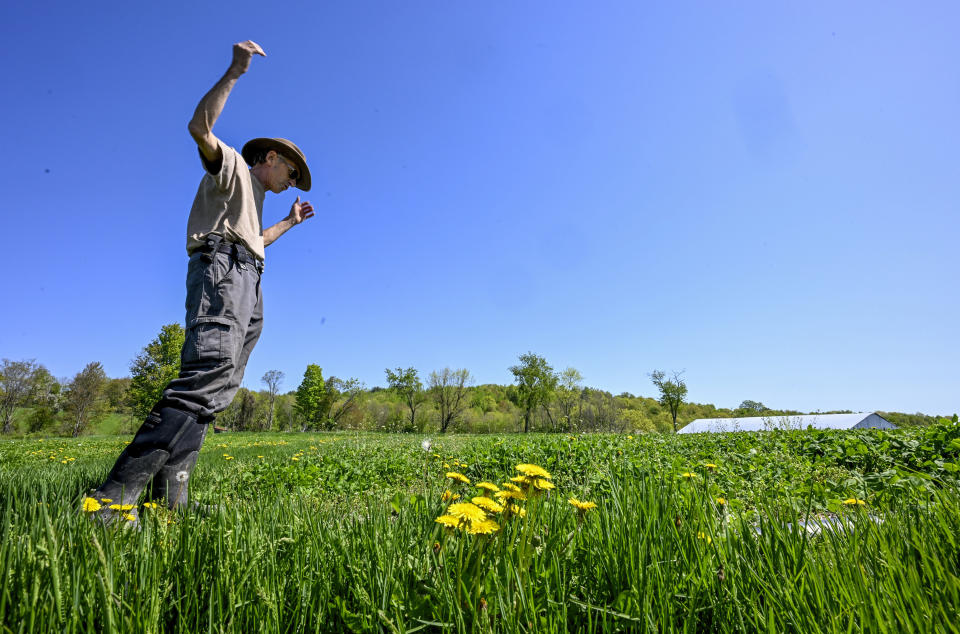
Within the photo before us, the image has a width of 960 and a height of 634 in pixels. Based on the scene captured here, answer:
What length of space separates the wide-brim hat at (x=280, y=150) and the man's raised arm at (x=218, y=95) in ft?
2.55

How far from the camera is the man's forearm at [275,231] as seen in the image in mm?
3588

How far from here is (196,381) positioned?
2369 mm

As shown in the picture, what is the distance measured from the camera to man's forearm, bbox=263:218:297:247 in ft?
11.8

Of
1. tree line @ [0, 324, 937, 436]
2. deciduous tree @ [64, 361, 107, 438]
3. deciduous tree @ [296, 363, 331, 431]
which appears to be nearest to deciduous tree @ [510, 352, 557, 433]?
→ tree line @ [0, 324, 937, 436]

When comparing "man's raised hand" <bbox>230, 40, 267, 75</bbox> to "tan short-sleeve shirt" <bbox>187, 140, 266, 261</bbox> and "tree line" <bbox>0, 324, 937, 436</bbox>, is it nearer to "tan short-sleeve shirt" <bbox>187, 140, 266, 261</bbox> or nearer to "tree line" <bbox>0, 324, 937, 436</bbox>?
"tan short-sleeve shirt" <bbox>187, 140, 266, 261</bbox>

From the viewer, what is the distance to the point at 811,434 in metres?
7.04

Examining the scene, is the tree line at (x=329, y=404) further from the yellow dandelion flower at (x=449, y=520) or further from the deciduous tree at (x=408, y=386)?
the yellow dandelion flower at (x=449, y=520)

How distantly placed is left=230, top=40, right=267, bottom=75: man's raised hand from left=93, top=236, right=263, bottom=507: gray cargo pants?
1019 millimetres

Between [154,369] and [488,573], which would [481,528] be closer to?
[488,573]

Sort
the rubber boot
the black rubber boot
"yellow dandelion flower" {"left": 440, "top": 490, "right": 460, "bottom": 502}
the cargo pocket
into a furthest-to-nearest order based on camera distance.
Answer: the cargo pocket < the black rubber boot < the rubber boot < "yellow dandelion flower" {"left": 440, "top": 490, "right": 460, "bottom": 502}

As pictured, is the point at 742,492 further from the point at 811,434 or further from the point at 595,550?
the point at 811,434

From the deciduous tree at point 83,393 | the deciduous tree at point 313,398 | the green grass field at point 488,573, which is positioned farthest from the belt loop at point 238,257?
the deciduous tree at point 83,393

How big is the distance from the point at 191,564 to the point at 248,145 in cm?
328

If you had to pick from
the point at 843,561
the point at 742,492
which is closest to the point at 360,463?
the point at 742,492
